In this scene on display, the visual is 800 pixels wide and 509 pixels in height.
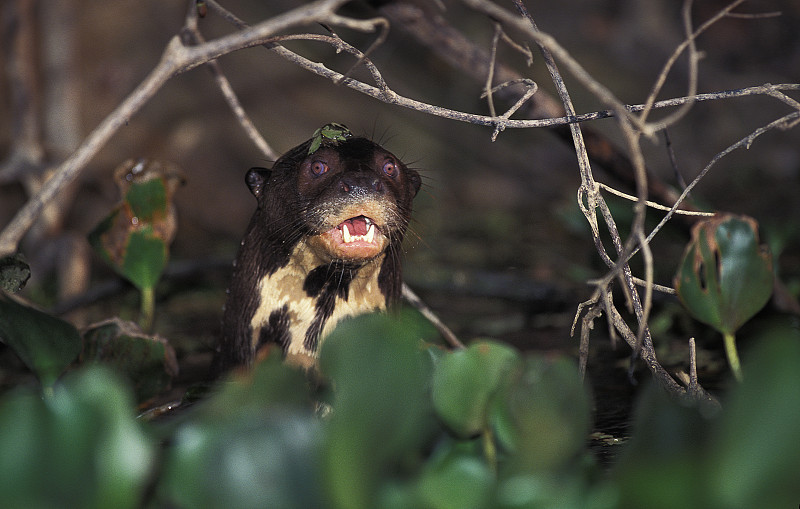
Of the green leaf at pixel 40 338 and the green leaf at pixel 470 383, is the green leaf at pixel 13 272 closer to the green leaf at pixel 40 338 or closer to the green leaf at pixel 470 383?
the green leaf at pixel 40 338

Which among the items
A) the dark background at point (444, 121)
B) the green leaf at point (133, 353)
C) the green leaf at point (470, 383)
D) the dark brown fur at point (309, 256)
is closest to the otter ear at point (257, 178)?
the dark brown fur at point (309, 256)

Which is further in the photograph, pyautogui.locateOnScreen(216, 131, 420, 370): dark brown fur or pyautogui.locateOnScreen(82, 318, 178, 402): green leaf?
pyautogui.locateOnScreen(82, 318, 178, 402): green leaf

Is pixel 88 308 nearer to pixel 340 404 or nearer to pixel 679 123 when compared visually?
pixel 340 404

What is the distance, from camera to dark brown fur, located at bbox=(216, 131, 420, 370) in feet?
7.02

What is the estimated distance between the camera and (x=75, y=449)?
1014mm

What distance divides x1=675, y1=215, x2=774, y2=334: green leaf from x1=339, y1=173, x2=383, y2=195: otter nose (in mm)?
758

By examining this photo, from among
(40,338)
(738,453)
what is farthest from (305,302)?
(738,453)

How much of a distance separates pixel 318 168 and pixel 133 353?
29.6 inches

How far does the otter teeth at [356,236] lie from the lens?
2129mm

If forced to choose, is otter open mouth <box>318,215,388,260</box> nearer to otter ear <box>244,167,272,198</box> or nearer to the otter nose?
the otter nose

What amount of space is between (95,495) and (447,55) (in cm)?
202

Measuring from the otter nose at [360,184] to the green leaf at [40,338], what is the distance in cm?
Answer: 71

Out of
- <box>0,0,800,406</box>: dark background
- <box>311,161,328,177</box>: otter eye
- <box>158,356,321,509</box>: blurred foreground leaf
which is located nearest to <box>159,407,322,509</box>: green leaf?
<box>158,356,321,509</box>: blurred foreground leaf

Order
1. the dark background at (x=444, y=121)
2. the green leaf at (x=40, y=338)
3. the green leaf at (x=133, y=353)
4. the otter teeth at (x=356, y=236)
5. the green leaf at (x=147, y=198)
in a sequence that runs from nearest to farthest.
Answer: the green leaf at (x=40, y=338) → the otter teeth at (x=356, y=236) → the green leaf at (x=133, y=353) → the green leaf at (x=147, y=198) → the dark background at (x=444, y=121)
